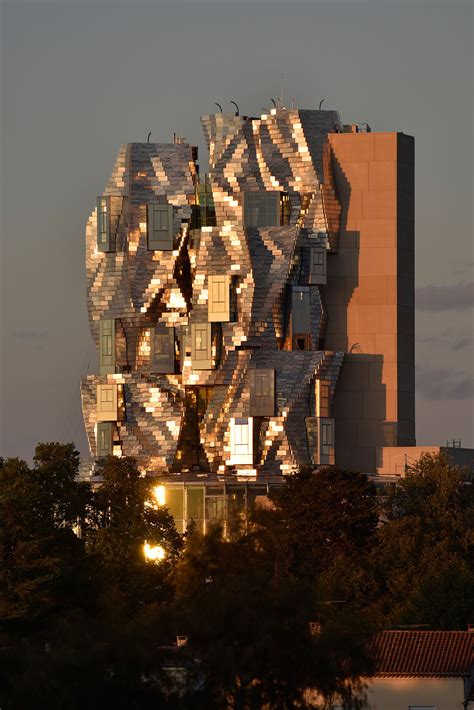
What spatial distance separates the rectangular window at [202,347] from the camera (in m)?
136

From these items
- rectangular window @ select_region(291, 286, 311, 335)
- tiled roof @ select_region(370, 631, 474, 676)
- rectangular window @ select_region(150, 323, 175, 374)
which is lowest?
tiled roof @ select_region(370, 631, 474, 676)

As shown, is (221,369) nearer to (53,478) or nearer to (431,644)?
(53,478)

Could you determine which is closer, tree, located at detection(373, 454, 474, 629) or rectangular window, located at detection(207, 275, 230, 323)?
tree, located at detection(373, 454, 474, 629)

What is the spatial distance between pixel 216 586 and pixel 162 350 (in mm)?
62597

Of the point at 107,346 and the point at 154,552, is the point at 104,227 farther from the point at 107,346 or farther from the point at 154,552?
the point at 154,552

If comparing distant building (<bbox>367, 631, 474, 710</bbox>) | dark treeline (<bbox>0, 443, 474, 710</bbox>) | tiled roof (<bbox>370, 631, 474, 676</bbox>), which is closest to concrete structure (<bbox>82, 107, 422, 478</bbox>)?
dark treeline (<bbox>0, 443, 474, 710</bbox>)

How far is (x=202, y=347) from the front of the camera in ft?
446

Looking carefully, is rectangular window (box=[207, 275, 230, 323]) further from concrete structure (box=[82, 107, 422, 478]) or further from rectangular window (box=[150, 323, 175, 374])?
rectangular window (box=[150, 323, 175, 374])

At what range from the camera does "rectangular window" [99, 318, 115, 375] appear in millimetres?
138375

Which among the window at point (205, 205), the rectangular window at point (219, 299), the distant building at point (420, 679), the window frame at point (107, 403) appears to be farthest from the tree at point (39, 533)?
the window at point (205, 205)

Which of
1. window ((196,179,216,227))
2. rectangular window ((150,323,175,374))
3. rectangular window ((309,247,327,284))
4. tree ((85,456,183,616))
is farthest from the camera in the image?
window ((196,179,216,227))

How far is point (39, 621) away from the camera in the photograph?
9731 cm

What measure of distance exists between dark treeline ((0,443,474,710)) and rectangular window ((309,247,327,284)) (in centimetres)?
1157

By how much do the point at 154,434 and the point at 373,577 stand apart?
23.4 meters
